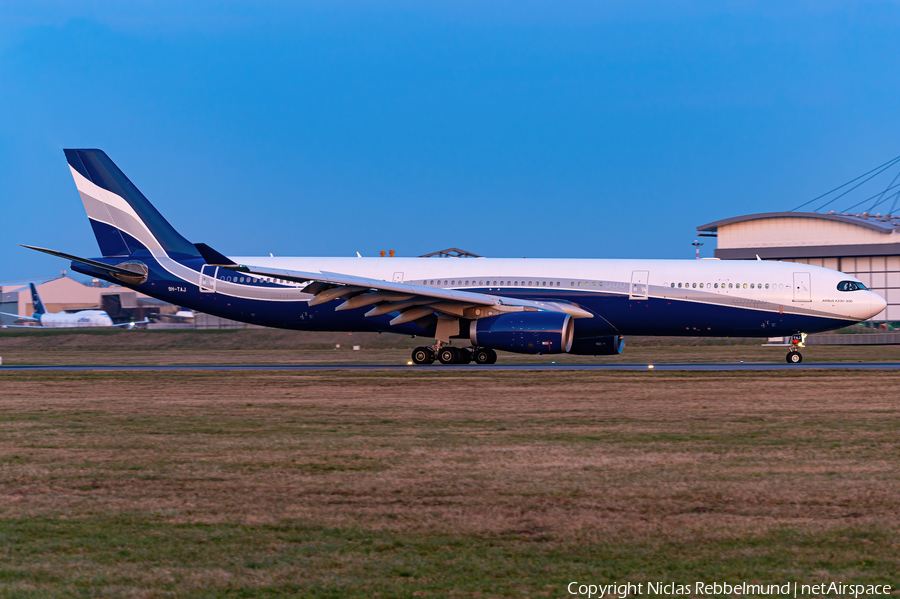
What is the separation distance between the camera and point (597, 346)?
27.5m

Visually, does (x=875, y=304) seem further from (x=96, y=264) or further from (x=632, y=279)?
(x=96, y=264)

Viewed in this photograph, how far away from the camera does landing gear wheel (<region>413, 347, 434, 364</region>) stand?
2728cm

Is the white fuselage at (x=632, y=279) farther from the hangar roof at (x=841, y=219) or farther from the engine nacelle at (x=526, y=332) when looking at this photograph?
the hangar roof at (x=841, y=219)

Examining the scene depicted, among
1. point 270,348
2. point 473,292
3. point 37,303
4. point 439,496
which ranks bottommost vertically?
point 439,496

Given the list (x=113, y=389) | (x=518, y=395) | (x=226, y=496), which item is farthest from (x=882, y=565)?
(x=113, y=389)

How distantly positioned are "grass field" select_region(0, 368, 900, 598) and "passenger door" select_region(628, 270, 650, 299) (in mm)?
10861

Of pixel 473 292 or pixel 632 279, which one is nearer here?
pixel 632 279

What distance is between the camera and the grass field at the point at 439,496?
5.74m

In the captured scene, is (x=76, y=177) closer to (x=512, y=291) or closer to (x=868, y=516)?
(x=512, y=291)

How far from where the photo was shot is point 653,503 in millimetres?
7664

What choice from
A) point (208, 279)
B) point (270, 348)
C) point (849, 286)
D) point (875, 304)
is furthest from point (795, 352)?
point (270, 348)

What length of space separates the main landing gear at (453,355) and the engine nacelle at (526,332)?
1886 mm

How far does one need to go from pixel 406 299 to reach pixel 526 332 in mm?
3880

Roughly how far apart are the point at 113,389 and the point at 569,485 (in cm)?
1418
